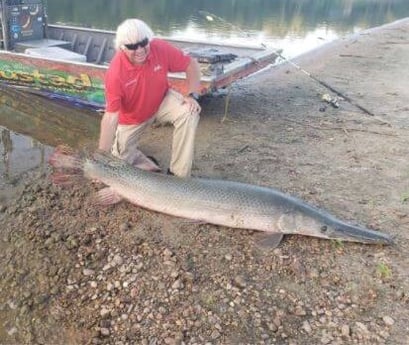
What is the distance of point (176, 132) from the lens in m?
5.58

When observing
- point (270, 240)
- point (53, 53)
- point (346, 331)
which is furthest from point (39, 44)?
point (346, 331)

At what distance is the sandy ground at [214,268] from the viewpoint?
382 centimetres

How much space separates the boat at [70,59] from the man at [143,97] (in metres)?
1.81

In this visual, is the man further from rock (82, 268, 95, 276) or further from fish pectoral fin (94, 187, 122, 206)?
rock (82, 268, 95, 276)

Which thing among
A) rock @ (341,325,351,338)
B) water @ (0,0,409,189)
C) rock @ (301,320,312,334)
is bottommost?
water @ (0,0,409,189)

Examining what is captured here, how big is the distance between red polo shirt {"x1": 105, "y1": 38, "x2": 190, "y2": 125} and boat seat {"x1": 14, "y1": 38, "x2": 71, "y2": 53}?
231 inches

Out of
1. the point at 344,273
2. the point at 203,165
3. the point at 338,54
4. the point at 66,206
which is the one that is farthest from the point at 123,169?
the point at 338,54

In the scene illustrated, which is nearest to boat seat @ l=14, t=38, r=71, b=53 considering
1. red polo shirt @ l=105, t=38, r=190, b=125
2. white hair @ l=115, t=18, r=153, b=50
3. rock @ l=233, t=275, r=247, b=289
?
red polo shirt @ l=105, t=38, r=190, b=125

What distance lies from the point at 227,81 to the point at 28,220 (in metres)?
3.92

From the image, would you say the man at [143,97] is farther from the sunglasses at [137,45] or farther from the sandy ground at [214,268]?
the sandy ground at [214,268]

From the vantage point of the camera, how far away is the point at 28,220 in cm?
515

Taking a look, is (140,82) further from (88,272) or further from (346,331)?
(346,331)

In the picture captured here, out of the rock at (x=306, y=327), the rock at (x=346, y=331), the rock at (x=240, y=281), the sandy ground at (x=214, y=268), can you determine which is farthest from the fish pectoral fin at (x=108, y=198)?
the rock at (x=346, y=331)

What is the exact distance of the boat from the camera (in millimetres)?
7970
